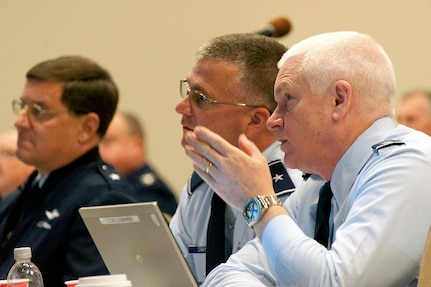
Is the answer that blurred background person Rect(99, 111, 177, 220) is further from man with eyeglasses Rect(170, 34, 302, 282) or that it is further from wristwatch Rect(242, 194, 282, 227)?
wristwatch Rect(242, 194, 282, 227)

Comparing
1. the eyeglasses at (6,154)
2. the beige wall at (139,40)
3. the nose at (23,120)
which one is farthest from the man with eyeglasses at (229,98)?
the eyeglasses at (6,154)

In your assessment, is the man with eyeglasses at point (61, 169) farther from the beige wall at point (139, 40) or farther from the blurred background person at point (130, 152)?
the beige wall at point (139, 40)

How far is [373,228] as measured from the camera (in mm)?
1975

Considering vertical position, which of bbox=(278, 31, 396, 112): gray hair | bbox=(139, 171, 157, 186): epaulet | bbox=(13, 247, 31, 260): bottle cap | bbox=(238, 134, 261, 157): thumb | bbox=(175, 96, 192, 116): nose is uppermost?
bbox=(278, 31, 396, 112): gray hair

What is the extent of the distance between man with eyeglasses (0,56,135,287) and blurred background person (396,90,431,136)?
Answer: 189 cm

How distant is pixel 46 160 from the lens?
144 inches

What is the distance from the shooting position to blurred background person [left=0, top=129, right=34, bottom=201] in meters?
5.36

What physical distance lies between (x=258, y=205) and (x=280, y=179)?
587mm

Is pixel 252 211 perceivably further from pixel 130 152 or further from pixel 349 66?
pixel 130 152

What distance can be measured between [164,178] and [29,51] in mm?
1207

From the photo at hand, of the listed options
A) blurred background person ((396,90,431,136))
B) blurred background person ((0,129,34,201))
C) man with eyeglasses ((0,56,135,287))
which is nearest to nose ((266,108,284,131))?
man with eyeglasses ((0,56,135,287))

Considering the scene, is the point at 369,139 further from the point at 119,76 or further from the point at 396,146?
the point at 119,76

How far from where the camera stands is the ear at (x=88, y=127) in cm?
371

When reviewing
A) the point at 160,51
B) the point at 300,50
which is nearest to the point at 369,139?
the point at 300,50
